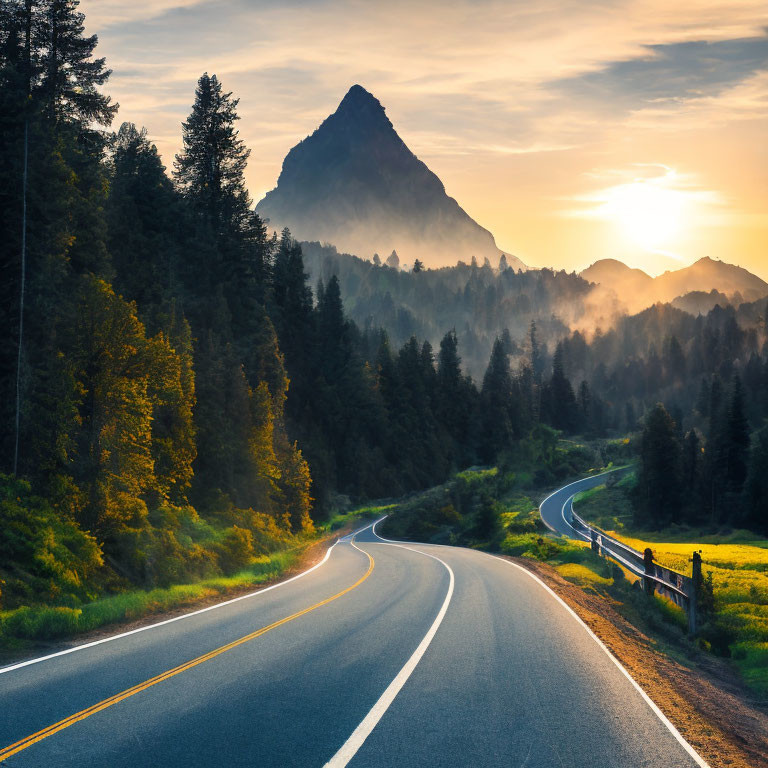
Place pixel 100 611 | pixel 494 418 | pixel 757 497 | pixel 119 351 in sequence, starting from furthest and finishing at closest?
1. pixel 494 418
2. pixel 757 497
3. pixel 119 351
4. pixel 100 611

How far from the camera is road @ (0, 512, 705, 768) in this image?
7.07 metres

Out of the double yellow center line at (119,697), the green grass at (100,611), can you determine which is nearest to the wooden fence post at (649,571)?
the double yellow center line at (119,697)

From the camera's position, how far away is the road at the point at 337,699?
7074 mm

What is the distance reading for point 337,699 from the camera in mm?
8859

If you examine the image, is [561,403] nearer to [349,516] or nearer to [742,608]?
[349,516]

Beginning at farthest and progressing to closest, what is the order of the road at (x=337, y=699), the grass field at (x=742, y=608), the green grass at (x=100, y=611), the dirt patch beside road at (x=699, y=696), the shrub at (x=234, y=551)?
the shrub at (x=234, y=551), the grass field at (x=742, y=608), the green grass at (x=100, y=611), the dirt patch beside road at (x=699, y=696), the road at (x=337, y=699)

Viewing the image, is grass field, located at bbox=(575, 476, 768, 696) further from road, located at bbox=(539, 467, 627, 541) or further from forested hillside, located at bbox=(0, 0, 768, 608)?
road, located at bbox=(539, 467, 627, 541)

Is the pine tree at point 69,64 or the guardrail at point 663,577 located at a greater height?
the pine tree at point 69,64

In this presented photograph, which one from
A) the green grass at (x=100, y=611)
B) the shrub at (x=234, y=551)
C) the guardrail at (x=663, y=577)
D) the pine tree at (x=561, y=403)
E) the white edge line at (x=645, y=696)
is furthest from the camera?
the pine tree at (x=561, y=403)

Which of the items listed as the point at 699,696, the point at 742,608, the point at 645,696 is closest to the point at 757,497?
the point at 742,608

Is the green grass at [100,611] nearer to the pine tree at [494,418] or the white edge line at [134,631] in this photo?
the white edge line at [134,631]

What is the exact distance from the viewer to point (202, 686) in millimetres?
9477

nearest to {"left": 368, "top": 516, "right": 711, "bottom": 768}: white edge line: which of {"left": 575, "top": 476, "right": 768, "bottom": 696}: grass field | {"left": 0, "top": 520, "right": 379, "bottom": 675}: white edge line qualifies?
{"left": 575, "top": 476, "right": 768, "bottom": 696}: grass field

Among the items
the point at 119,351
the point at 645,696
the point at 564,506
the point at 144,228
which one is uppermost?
the point at 144,228
